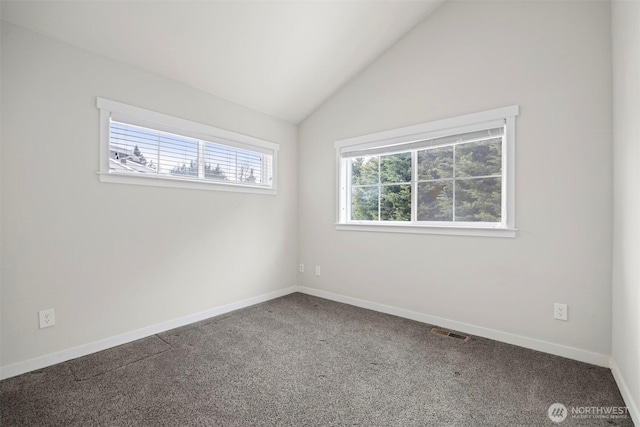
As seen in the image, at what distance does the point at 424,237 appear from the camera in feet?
10.3

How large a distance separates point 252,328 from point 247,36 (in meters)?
2.71

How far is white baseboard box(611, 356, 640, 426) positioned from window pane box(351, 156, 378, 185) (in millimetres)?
2507

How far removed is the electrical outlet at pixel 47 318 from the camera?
2.20 metres

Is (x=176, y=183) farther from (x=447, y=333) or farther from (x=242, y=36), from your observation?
(x=447, y=333)

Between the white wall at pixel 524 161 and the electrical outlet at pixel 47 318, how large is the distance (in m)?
2.83

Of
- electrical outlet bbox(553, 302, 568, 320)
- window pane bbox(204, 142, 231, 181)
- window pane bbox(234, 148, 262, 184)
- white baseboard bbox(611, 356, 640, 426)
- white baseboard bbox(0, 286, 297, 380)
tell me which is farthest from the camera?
window pane bbox(234, 148, 262, 184)

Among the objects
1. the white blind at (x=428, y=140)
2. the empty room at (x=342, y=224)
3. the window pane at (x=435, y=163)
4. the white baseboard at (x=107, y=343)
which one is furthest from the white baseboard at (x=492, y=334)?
the white blind at (x=428, y=140)

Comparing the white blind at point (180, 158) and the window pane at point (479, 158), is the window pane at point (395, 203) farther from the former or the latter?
the white blind at point (180, 158)

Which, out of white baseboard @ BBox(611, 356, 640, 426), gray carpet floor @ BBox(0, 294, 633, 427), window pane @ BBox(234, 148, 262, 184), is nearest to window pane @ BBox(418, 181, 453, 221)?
gray carpet floor @ BBox(0, 294, 633, 427)

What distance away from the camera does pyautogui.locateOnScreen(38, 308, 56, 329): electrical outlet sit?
7.23 ft

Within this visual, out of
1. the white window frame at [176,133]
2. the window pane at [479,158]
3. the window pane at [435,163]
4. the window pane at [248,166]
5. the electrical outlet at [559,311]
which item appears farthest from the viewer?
the window pane at [248,166]

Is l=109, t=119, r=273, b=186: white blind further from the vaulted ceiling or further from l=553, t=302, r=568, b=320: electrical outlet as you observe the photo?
l=553, t=302, r=568, b=320: electrical outlet

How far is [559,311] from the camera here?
2395mm

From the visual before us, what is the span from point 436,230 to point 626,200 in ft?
4.55
